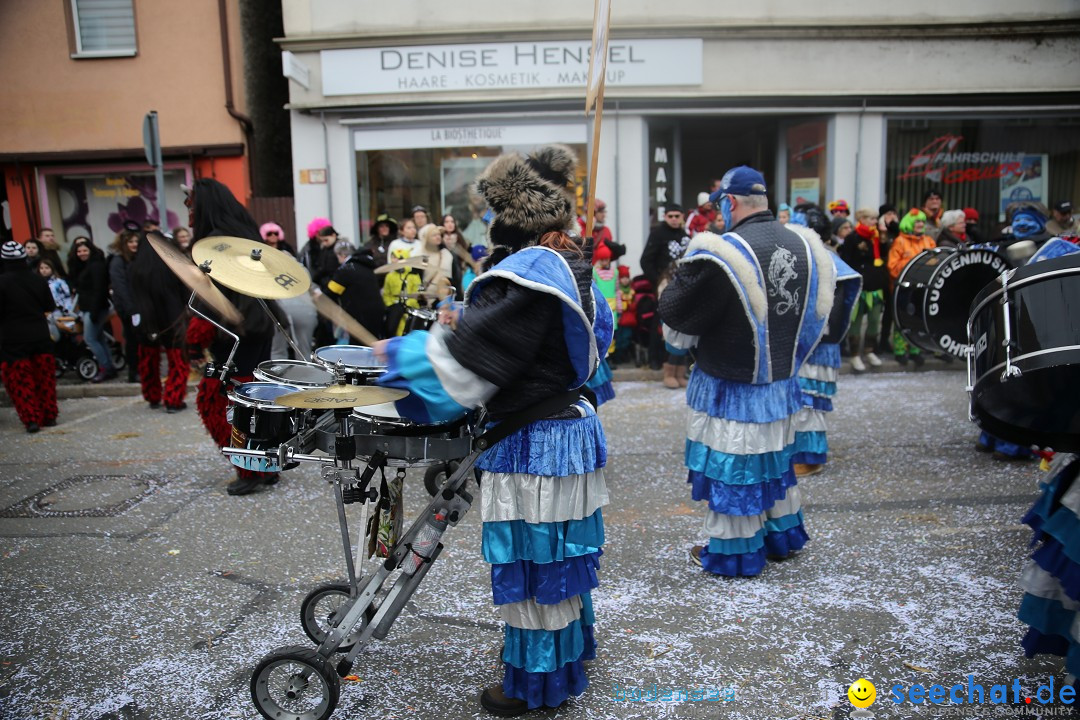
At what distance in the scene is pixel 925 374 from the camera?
9141mm

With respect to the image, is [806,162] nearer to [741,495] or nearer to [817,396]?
[817,396]

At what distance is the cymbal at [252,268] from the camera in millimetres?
2779

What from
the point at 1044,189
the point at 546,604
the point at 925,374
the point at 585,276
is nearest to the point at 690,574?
the point at 546,604

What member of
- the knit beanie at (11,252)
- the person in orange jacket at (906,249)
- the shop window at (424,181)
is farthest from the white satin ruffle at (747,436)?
the shop window at (424,181)

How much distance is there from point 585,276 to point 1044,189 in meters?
12.2

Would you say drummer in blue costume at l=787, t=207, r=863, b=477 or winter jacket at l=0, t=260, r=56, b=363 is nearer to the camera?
drummer in blue costume at l=787, t=207, r=863, b=477

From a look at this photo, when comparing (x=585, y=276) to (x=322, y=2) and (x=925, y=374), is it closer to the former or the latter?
(x=925, y=374)

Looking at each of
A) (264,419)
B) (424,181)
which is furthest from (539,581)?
(424,181)

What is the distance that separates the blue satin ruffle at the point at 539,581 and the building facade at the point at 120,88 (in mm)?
10178

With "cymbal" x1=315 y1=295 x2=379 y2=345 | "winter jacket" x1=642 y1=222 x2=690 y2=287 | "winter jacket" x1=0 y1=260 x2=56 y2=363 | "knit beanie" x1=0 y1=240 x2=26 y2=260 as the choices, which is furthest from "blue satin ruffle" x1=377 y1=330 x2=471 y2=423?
"winter jacket" x1=642 y1=222 x2=690 y2=287

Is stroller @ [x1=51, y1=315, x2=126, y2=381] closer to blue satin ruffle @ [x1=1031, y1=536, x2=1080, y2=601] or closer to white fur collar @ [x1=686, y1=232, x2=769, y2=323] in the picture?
white fur collar @ [x1=686, y1=232, x2=769, y2=323]

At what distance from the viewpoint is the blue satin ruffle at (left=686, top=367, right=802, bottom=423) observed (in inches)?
147

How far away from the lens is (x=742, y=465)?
12.3 ft

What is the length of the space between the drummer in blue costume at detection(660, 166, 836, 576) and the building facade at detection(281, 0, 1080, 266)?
Answer: 7.40 m
